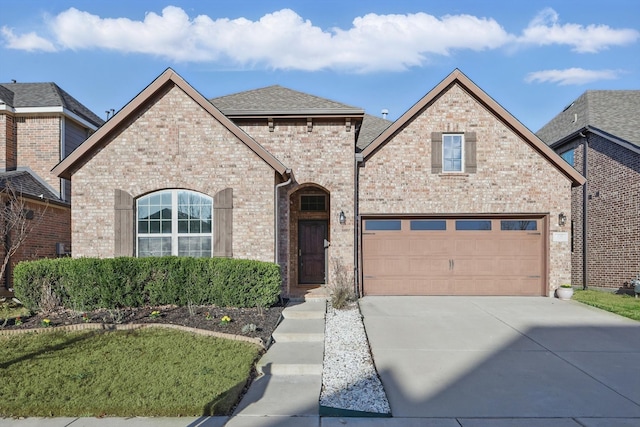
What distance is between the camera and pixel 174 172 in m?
10.2

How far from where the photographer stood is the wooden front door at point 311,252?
1341 centimetres

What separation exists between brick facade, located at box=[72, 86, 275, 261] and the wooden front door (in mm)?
3403

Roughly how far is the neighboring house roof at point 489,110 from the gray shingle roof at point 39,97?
11.9 meters

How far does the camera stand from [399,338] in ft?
25.3

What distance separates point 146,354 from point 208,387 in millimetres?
1665

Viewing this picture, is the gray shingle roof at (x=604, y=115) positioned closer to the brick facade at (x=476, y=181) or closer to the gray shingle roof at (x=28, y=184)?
the brick facade at (x=476, y=181)

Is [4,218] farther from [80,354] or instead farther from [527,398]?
[527,398]

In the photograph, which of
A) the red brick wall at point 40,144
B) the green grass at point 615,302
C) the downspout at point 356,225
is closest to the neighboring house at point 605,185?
the green grass at point 615,302

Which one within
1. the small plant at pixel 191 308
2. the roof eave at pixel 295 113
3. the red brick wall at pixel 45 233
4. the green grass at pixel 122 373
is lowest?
the green grass at pixel 122 373

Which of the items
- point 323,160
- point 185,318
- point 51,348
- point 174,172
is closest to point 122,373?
point 51,348

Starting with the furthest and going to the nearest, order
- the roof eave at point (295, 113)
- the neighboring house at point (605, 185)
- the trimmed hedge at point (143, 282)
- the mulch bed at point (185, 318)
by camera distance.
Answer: the neighboring house at point (605, 185)
the roof eave at point (295, 113)
the trimmed hedge at point (143, 282)
the mulch bed at point (185, 318)

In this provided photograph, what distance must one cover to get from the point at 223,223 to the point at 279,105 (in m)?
3.98

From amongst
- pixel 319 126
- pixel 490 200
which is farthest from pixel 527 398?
pixel 319 126

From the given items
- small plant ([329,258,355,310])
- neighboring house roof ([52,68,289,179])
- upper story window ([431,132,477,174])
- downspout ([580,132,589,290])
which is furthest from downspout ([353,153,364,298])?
downspout ([580,132,589,290])
